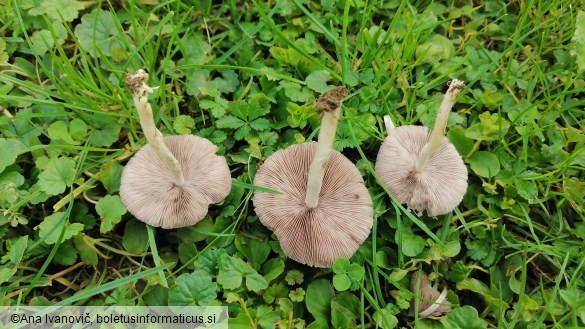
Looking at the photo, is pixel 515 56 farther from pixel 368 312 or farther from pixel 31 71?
pixel 31 71

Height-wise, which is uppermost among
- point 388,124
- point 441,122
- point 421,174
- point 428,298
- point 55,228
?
point 441,122

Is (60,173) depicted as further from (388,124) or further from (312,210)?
(388,124)

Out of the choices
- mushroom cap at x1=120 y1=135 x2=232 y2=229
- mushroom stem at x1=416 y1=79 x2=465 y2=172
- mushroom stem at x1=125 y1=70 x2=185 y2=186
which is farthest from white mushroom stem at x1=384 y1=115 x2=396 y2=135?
mushroom stem at x1=125 y1=70 x2=185 y2=186

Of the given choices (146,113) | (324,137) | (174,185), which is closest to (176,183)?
(174,185)

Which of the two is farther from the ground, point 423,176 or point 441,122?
point 441,122

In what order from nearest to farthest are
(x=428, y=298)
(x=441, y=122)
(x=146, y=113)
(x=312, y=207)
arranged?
1. (x=146, y=113)
2. (x=441, y=122)
3. (x=312, y=207)
4. (x=428, y=298)

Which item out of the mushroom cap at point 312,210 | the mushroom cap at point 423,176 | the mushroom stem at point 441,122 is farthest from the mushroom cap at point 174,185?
the mushroom stem at point 441,122

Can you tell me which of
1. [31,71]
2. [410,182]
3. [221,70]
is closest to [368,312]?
[410,182]
